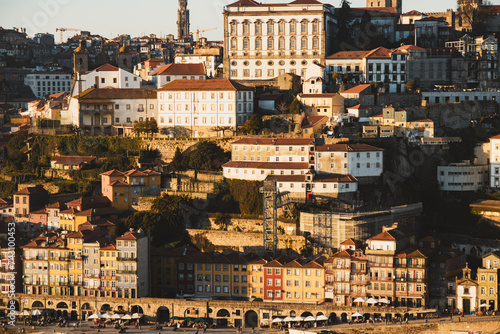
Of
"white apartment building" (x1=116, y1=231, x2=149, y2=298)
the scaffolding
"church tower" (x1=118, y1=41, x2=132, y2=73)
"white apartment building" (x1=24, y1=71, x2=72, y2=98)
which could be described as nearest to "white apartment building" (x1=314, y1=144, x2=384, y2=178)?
the scaffolding

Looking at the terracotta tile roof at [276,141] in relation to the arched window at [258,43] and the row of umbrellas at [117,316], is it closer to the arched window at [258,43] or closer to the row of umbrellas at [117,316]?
the arched window at [258,43]

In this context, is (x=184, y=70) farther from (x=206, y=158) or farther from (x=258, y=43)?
(x=206, y=158)

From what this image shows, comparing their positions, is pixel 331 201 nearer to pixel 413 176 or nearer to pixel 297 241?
pixel 297 241

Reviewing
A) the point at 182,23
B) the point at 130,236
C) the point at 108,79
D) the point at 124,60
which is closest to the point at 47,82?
the point at 124,60

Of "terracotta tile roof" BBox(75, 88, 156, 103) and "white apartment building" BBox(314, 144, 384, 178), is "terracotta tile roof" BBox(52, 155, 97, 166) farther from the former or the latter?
"white apartment building" BBox(314, 144, 384, 178)

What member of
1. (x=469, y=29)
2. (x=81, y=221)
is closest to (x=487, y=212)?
(x=81, y=221)

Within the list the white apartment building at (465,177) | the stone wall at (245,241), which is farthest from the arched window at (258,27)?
the stone wall at (245,241)
